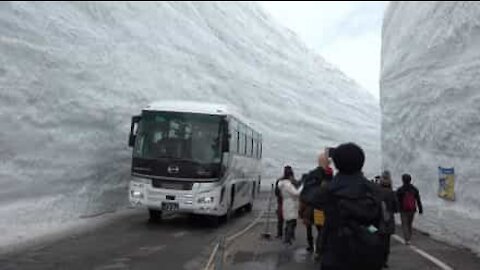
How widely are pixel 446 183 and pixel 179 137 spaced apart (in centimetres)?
646

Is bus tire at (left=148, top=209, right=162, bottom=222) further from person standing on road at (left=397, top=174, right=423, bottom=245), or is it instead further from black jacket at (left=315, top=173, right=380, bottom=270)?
black jacket at (left=315, top=173, right=380, bottom=270)

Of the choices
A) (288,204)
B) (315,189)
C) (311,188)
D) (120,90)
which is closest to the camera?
(315,189)

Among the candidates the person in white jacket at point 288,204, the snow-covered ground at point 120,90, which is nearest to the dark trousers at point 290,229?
the person in white jacket at point 288,204

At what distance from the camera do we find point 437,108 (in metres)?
18.5

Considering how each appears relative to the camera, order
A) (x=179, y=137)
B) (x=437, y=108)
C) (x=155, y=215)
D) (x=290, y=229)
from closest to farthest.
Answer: (x=290, y=229)
(x=179, y=137)
(x=437, y=108)
(x=155, y=215)

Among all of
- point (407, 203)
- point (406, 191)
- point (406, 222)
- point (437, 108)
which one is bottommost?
point (406, 222)

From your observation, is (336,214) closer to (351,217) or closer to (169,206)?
(351,217)

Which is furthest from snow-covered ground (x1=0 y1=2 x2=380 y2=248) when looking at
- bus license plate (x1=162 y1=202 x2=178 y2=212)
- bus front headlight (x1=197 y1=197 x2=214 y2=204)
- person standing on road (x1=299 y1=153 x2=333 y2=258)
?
person standing on road (x1=299 y1=153 x2=333 y2=258)

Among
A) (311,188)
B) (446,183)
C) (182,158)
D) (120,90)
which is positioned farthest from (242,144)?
(311,188)

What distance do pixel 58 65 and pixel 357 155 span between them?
2011cm

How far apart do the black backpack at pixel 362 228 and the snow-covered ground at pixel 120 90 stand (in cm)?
1047

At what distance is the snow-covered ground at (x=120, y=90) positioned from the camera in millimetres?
18984

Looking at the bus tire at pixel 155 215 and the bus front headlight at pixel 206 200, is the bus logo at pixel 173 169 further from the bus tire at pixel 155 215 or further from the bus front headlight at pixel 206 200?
the bus tire at pixel 155 215

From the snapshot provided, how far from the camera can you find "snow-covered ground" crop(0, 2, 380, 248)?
62.3ft
